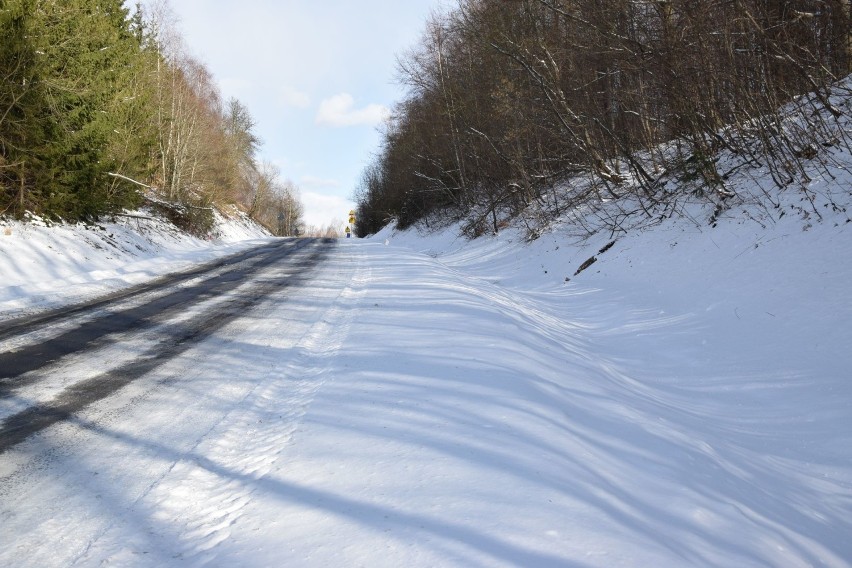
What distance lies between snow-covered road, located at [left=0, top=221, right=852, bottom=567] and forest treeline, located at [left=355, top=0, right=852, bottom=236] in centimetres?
361

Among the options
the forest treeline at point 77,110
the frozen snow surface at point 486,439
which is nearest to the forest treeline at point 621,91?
the frozen snow surface at point 486,439

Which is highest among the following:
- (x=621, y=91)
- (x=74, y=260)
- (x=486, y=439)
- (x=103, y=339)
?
(x=621, y=91)

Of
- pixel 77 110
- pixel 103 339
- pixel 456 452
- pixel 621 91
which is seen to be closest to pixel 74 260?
pixel 77 110

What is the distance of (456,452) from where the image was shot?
3.13 metres

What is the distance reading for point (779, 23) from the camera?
7.97m

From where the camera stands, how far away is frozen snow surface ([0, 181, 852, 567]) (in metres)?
2.42

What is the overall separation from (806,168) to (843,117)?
1063mm

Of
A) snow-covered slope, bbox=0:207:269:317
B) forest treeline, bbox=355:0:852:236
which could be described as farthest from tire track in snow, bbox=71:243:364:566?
forest treeline, bbox=355:0:852:236

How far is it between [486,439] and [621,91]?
11.3 meters

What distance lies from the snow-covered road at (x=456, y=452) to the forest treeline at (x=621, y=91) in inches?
142

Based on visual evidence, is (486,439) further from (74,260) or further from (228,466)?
(74,260)

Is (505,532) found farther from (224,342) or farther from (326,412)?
(224,342)

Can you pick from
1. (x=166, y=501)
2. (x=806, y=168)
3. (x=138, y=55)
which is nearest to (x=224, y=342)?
(x=166, y=501)

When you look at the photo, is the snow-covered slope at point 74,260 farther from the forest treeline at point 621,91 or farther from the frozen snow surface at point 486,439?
the forest treeline at point 621,91
